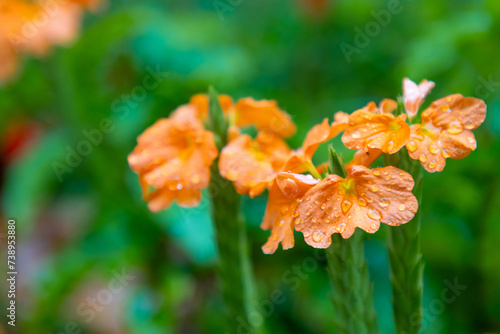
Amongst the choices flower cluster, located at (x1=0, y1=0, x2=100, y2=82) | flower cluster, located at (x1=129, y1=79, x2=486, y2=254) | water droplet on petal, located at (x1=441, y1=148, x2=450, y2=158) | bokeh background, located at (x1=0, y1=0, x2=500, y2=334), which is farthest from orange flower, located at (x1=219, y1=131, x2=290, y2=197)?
flower cluster, located at (x1=0, y1=0, x2=100, y2=82)

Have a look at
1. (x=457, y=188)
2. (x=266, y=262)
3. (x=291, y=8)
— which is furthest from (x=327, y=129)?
(x=291, y=8)

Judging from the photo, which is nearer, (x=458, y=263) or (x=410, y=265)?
(x=410, y=265)

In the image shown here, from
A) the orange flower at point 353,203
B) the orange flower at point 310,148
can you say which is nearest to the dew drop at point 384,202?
the orange flower at point 353,203

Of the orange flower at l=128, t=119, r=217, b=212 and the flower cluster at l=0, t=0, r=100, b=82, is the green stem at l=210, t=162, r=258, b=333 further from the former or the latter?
the flower cluster at l=0, t=0, r=100, b=82

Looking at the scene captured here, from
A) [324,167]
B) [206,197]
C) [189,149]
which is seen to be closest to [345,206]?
[324,167]

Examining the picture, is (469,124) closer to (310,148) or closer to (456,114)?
(456,114)

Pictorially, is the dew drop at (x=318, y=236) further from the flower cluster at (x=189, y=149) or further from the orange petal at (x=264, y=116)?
the orange petal at (x=264, y=116)

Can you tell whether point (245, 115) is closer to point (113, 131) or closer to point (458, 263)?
point (458, 263)
